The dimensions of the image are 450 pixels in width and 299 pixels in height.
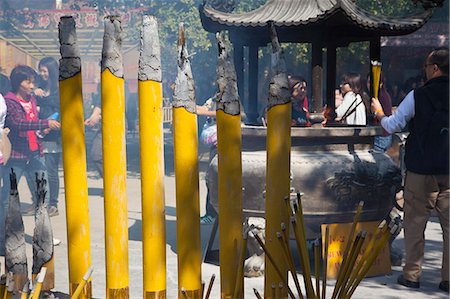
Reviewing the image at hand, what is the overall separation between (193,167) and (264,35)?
418cm

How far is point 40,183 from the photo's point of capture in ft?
5.66

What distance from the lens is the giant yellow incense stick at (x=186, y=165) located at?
1.56m

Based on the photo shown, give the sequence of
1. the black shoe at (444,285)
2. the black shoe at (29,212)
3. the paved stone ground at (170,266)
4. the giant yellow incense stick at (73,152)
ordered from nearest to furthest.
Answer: the giant yellow incense stick at (73,152) → the paved stone ground at (170,266) → the black shoe at (444,285) → the black shoe at (29,212)

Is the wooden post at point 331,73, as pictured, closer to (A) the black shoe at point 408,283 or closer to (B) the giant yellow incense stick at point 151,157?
(A) the black shoe at point 408,283

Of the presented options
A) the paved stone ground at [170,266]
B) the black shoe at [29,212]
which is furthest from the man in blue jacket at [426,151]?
the black shoe at [29,212]

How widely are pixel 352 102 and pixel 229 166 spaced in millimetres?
5262

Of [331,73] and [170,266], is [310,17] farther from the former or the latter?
[170,266]

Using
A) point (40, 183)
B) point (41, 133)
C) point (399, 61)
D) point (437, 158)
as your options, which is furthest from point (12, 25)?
point (40, 183)

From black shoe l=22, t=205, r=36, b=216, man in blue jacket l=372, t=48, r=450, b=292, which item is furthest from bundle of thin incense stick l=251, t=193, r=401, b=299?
black shoe l=22, t=205, r=36, b=216

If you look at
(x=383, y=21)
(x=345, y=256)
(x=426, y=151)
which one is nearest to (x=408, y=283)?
(x=426, y=151)

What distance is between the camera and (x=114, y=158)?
1.58 m

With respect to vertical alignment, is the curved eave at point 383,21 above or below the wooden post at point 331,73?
above

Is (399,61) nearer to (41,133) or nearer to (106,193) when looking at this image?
(41,133)

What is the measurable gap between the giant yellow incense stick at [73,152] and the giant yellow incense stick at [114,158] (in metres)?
0.05
